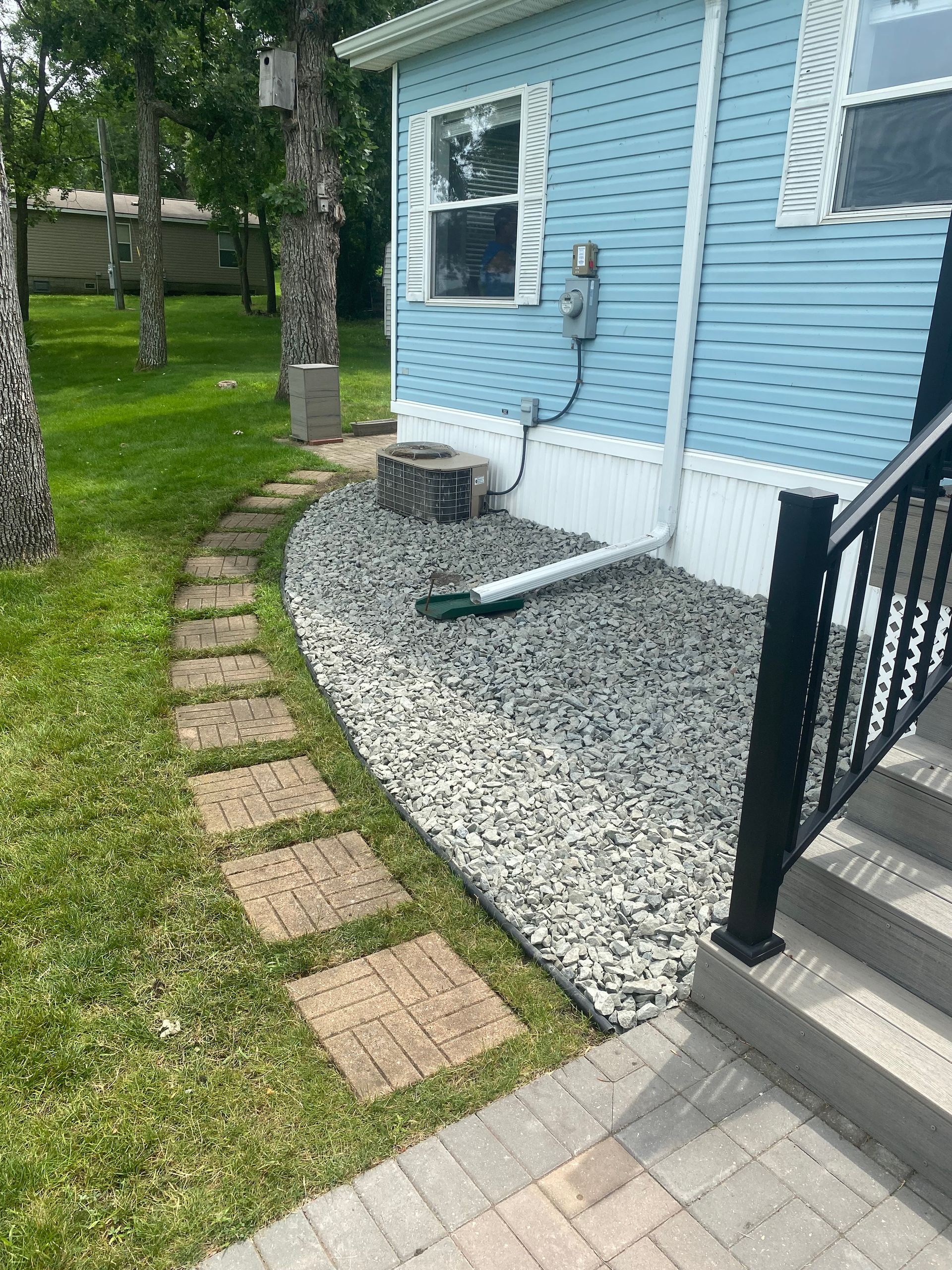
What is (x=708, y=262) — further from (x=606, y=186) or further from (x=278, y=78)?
(x=278, y=78)

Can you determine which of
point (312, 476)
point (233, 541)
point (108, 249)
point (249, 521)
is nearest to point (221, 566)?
point (233, 541)

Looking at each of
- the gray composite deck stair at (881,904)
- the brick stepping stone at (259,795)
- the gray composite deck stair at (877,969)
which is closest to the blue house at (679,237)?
the gray composite deck stair at (877,969)

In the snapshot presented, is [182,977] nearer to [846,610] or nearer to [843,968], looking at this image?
[843,968]

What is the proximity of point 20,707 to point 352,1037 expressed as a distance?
2.33 meters

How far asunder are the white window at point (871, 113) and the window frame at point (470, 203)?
2156 mm

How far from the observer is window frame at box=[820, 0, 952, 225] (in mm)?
3748

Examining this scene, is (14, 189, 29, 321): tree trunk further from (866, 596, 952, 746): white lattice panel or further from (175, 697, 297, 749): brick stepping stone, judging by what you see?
(866, 596, 952, 746): white lattice panel

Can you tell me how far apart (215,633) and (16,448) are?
177 centimetres

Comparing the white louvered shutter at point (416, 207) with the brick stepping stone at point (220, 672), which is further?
the white louvered shutter at point (416, 207)

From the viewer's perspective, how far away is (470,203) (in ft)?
20.9

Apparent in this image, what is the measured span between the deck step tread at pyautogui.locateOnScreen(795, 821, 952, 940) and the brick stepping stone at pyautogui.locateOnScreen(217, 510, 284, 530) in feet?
16.4

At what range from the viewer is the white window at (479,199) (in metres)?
5.77

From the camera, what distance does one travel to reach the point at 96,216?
2928cm

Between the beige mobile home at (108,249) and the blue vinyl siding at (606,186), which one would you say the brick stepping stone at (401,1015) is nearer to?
the blue vinyl siding at (606,186)
